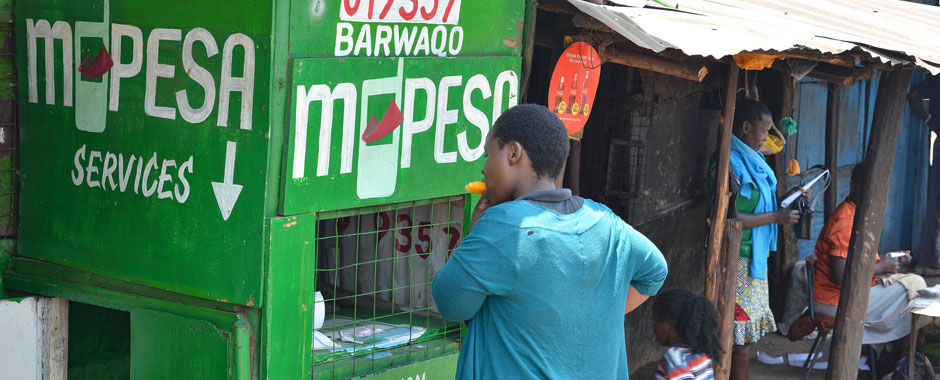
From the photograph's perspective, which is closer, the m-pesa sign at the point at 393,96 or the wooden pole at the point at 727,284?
the m-pesa sign at the point at 393,96

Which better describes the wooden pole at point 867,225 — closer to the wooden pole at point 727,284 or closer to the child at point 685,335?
the wooden pole at point 727,284

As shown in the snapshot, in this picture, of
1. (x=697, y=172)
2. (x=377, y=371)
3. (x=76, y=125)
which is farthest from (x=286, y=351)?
(x=697, y=172)

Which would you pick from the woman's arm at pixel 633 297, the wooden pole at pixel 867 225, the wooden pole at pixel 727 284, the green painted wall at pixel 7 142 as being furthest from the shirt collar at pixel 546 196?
the wooden pole at pixel 867 225

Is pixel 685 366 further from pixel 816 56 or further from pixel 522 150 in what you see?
pixel 816 56

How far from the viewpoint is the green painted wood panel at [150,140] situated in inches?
122

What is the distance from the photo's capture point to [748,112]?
5.72m

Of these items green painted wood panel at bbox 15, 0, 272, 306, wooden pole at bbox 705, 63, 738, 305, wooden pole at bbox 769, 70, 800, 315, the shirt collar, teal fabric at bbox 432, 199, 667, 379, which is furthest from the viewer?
wooden pole at bbox 769, 70, 800, 315

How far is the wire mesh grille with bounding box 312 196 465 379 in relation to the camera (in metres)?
3.69

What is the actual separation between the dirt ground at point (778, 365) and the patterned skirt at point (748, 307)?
1.08 meters

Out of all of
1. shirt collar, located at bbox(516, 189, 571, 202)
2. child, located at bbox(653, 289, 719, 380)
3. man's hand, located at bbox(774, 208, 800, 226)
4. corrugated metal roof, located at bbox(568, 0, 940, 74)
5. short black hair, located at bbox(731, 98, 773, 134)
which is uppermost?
corrugated metal roof, located at bbox(568, 0, 940, 74)

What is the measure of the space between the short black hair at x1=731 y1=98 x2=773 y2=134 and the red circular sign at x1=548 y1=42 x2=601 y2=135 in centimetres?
166

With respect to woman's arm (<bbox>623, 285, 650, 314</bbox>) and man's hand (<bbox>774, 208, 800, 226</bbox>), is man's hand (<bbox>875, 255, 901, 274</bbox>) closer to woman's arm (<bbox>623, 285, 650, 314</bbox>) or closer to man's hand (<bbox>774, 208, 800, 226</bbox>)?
man's hand (<bbox>774, 208, 800, 226</bbox>)

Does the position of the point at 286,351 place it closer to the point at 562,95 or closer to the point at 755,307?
the point at 562,95

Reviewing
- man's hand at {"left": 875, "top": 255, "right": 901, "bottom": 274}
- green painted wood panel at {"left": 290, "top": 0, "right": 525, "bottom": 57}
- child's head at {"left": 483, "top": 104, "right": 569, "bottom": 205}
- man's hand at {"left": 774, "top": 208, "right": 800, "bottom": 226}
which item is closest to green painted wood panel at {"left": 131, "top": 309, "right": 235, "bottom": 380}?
green painted wood panel at {"left": 290, "top": 0, "right": 525, "bottom": 57}
